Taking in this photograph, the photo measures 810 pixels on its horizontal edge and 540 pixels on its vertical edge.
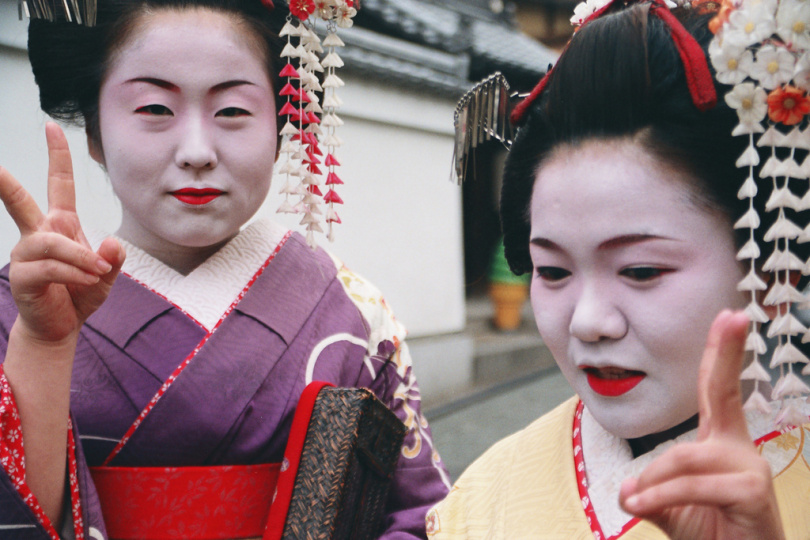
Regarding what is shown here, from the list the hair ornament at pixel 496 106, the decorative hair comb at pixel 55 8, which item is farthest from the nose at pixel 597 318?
the decorative hair comb at pixel 55 8

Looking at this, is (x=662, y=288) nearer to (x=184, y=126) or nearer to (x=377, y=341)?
(x=377, y=341)

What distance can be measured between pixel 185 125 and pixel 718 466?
3.98 feet

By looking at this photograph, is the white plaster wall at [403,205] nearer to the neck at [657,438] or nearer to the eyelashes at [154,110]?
the eyelashes at [154,110]

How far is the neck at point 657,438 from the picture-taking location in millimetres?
1123

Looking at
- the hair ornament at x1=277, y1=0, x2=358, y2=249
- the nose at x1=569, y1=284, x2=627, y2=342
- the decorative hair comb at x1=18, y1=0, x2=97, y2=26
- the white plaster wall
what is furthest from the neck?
the white plaster wall

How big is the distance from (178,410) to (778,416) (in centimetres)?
113

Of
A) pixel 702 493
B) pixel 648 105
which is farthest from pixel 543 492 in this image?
pixel 648 105

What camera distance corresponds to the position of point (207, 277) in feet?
5.41

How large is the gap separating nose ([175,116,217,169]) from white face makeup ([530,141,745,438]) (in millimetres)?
756

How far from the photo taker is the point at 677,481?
2.47ft

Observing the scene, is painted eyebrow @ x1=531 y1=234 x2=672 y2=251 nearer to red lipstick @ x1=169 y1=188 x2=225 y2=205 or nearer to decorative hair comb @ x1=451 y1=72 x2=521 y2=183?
decorative hair comb @ x1=451 y1=72 x2=521 y2=183

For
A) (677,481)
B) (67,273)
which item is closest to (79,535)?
(67,273)

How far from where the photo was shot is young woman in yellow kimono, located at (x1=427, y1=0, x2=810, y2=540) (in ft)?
3.09

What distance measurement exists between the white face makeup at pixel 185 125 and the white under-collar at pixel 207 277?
0.13 m
